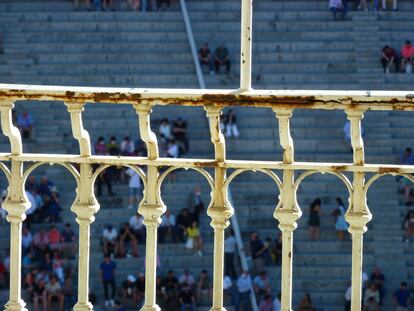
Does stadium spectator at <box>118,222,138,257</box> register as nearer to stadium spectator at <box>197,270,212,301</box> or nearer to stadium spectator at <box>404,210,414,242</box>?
stadium spectator at <box>197,270,212,301</box>

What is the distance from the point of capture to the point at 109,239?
97.0 ft

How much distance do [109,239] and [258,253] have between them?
8.15ft

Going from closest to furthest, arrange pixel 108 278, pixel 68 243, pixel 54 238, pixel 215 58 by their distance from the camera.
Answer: pixel 108 278 → pixel 54 238 → pixel 68 243 → pixel 215 58

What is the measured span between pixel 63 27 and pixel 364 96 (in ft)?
107

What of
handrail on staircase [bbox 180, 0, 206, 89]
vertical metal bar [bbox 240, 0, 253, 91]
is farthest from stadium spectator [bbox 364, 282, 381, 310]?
vertical metal bar [bbox 240, 0, 253, 91]

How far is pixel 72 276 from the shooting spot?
1113 inches

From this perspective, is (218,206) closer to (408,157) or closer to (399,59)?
(408,157)

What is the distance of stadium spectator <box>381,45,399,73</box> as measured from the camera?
38062 millimetres

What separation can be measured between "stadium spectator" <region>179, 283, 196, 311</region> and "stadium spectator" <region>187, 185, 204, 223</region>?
2957 mm

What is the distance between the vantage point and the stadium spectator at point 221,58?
3781cm

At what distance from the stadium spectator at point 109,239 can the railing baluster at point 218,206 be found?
21592 mm

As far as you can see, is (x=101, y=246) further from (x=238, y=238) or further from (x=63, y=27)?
(x=63, y=27)

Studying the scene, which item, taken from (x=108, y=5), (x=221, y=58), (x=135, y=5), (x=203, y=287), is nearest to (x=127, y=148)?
(x=203, y=287)

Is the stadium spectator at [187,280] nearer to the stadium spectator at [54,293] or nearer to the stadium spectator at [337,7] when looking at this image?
the stadium spectator at [54,293]
